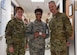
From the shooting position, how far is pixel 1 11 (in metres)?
4.43

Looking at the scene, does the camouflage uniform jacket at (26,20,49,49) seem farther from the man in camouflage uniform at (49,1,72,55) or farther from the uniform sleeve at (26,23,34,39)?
the man in camouflage uniform at (49,1,72,55)

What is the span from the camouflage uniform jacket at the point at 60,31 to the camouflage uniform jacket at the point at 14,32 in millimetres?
675

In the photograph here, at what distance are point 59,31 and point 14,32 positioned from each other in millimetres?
929

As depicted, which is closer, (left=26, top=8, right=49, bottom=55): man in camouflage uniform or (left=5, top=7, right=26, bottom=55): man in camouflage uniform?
(left=5, top=7, right=26, bottom=55): man in camouflage uniform

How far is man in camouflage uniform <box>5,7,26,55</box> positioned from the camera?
2934mm

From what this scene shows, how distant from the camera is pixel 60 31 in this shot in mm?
2980

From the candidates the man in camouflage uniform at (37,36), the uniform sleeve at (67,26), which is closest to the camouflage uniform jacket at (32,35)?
the man in camouflage uniform at (37,36)

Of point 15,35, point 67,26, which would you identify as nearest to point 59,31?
point 67,26

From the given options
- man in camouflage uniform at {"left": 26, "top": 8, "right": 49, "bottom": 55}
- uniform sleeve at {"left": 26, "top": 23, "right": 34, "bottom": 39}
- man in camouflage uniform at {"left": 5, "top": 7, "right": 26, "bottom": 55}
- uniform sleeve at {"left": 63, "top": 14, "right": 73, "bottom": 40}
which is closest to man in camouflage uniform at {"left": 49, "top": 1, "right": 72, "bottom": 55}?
uniform sleeve at {"left": 63, "top": 14, "right": 73, "bottom": 40}

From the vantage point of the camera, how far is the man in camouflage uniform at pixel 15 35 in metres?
2.93

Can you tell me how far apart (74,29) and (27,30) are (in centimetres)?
108

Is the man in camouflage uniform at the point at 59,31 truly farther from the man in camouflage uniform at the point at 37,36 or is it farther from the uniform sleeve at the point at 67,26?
the man in camouflage uniform at the point at 37,36

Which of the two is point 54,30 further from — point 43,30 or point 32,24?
point 32,24

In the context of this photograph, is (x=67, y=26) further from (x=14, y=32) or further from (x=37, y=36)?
(x=14, y=32)
